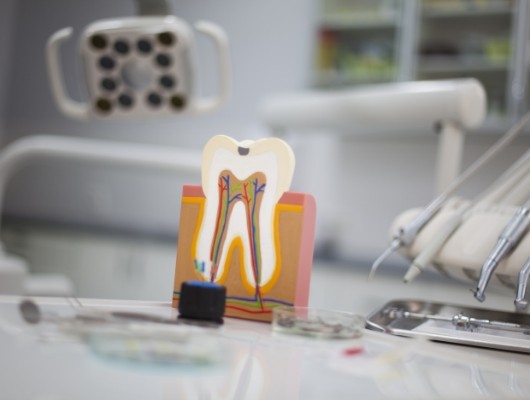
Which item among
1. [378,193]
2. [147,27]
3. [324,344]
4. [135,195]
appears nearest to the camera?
[324,344]

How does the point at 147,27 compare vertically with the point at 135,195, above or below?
above

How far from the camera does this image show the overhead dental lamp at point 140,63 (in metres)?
1.31

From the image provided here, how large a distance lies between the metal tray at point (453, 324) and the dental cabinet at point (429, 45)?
231 cm

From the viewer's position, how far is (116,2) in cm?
445

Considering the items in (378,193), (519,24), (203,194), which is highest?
(519,24)

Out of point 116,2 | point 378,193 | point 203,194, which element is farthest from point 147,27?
point 116,2

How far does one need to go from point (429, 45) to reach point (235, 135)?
1.20m

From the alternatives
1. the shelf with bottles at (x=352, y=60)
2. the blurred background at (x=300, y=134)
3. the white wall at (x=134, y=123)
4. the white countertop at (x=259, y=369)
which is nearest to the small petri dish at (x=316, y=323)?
the white countertop at (x=259, y=369)

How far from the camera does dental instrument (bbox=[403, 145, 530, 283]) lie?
2.45ft

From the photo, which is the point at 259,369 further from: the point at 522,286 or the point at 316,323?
the point at 522,286

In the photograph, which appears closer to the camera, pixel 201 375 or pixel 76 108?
pixel 201 375

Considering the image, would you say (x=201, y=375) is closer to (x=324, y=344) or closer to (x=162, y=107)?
(x=324, y=344)

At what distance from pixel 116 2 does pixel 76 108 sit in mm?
3138

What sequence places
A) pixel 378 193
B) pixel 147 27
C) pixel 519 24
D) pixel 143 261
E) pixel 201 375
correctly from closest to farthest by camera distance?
pixel 201 375, pixel 147 27, pixel 519 24, pixel 143 261, pixel 378 193
